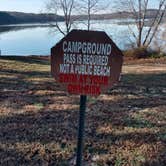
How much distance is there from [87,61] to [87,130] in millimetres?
1805

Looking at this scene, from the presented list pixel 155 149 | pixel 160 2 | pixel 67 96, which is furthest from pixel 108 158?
pixel 160 2

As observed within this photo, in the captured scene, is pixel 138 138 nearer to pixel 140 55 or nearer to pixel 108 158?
pixel 108 158

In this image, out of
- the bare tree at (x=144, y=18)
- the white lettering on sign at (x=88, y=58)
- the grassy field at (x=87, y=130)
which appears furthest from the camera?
the bare tree at (x=144, y=18)

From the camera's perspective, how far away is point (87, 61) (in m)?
2.74

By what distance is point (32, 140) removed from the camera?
4.08 m

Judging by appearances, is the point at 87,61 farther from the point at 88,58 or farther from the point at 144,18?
the point at 144,18

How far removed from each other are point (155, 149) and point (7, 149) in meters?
1.58

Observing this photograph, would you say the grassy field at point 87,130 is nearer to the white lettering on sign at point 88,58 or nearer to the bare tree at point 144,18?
the white lettering on sign at point 88,58

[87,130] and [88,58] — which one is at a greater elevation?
[88,58]

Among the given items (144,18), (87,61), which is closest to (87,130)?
(87,61)

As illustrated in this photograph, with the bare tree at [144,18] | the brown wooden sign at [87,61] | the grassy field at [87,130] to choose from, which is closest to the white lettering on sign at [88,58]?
the brown wooden sign at [87,61]

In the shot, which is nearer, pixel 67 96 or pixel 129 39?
pixel 67 96

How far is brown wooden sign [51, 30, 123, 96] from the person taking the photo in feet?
8.96

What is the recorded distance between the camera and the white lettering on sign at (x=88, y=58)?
2729 mm
